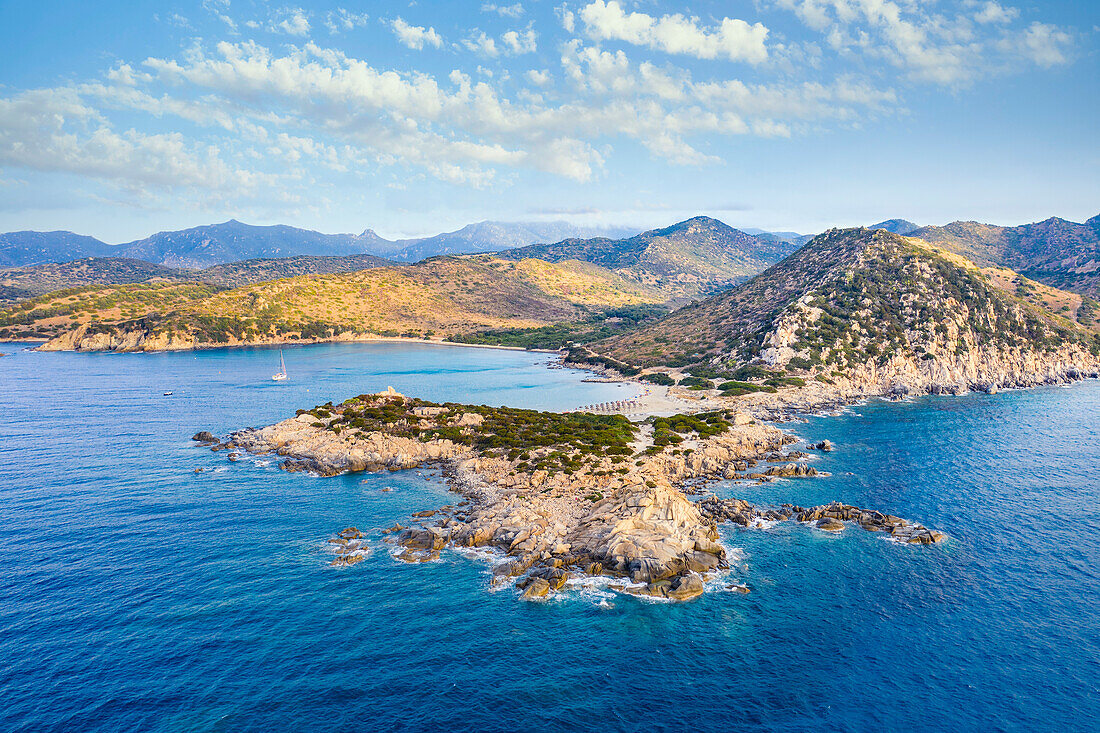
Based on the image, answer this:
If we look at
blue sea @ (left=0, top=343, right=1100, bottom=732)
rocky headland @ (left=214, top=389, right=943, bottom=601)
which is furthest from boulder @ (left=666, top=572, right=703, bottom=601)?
blue sea @ (left=0, top=343, right=1100, bottom=732)

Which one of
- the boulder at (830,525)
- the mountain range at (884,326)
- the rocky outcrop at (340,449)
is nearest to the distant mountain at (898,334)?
the mountain range at (884,326)

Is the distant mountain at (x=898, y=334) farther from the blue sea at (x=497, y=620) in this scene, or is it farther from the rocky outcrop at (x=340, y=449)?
the rocky outcrop at (x=340, y=449)

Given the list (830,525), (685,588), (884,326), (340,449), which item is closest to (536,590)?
(685,588)

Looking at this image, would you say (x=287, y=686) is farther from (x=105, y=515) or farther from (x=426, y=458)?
(x=426, y=458)

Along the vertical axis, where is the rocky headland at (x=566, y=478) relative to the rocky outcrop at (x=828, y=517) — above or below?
above

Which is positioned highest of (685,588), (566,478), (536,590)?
(566,478)

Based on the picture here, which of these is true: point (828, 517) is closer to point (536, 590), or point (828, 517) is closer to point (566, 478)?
point (566, 478)

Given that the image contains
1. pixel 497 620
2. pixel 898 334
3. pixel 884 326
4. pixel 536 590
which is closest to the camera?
pixel 497 620
